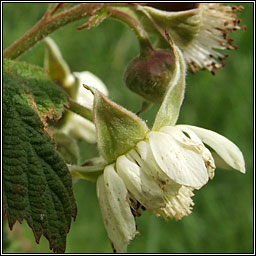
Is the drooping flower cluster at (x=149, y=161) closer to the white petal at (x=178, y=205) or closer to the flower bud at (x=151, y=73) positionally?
the white petal at (x=178, y=205)

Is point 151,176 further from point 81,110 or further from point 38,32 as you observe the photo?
point 38,32

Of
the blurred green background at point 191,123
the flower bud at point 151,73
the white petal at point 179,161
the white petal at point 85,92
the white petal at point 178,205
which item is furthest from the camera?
the blurred green background at point 191,123

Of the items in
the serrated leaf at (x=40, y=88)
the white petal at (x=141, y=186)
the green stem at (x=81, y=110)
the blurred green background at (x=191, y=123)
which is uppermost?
the serrated leaf at (x=40, y=88)

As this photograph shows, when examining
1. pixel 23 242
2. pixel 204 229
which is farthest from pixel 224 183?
pixel 23 242

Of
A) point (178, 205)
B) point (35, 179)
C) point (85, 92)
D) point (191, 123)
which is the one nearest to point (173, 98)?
point (178, 205)

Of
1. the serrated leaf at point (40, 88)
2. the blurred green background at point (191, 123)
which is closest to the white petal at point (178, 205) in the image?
the serrated leaf at point (40, 88)

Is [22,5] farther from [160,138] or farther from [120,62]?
[160,138]
